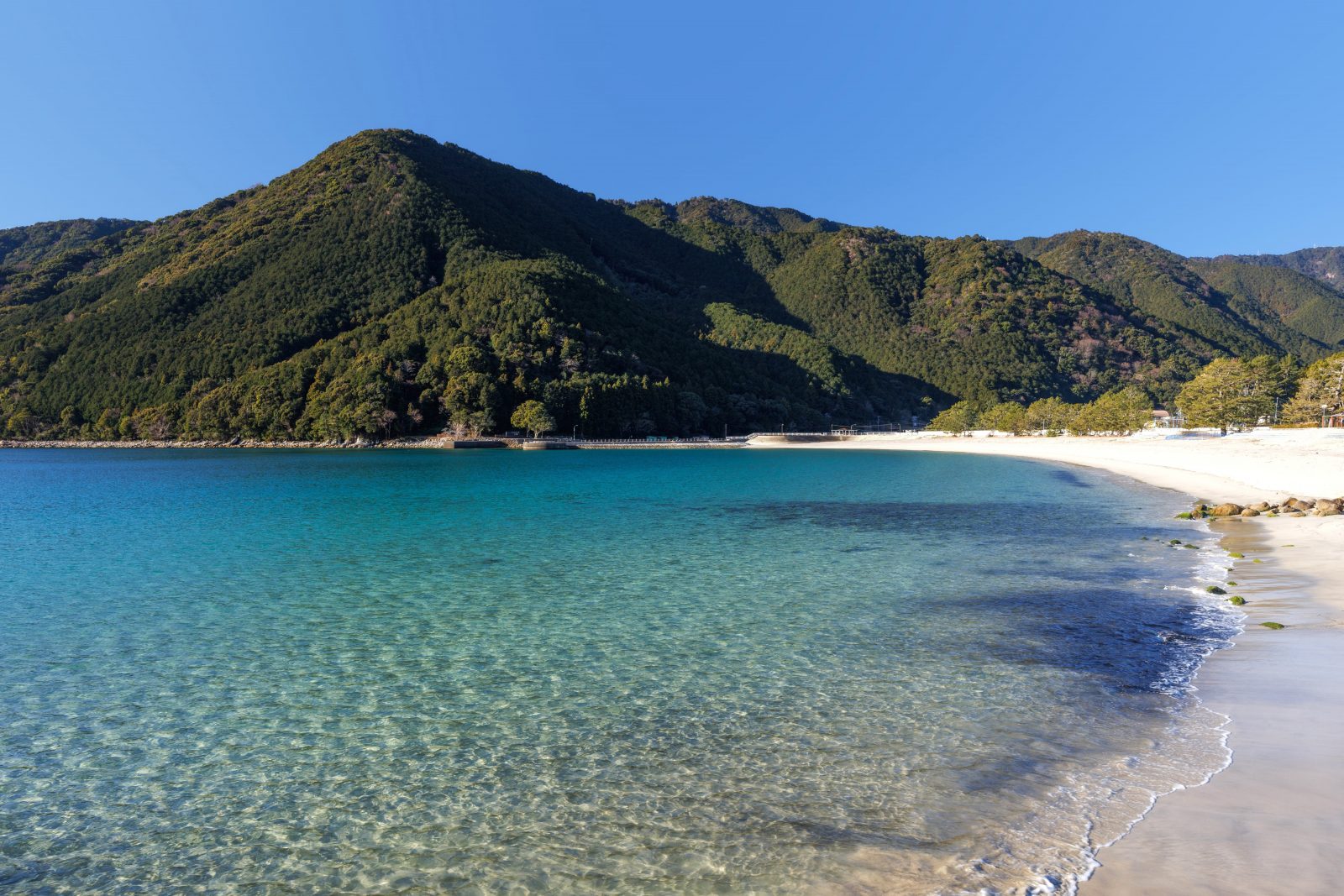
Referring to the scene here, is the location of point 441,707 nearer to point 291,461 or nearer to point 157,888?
point 157,888

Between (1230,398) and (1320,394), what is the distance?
8.98 meters

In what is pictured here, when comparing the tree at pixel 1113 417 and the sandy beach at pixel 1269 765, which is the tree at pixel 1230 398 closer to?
the tree at pixel 1113 417

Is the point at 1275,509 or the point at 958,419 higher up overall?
the point at 958,419

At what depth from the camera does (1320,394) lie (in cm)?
9000

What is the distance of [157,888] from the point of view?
233 inches

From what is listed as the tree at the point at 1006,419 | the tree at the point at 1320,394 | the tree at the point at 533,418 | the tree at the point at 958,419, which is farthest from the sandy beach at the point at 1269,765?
the tree at the point at 958,419

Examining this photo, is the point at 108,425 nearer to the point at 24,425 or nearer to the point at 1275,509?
the point at 24,425

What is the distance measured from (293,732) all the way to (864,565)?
15.8m

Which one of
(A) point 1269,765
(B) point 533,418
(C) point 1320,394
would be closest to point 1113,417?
(C) point 1320,394

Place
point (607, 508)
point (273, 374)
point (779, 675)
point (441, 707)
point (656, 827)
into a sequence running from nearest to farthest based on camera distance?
point (656, 827)
point (441, 707)
point (779, 675)
point (607, 508)
point (273, 374)

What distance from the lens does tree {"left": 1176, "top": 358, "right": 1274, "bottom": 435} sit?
9500 centimetres

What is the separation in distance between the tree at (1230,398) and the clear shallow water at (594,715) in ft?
305

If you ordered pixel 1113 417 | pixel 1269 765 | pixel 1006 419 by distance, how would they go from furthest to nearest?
pixel 1006 419, pixel 1113 417, pixel 1269 765

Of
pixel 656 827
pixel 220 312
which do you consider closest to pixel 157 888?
pixel 656 827
